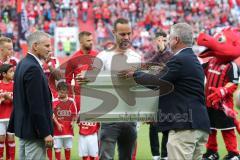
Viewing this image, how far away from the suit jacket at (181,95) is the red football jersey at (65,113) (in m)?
2.83

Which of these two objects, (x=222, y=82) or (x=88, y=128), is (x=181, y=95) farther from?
(x=222, y=82)

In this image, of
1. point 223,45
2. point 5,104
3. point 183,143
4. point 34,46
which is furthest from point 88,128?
point 183,143

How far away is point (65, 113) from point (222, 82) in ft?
8.24

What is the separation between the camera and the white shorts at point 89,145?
9602mm

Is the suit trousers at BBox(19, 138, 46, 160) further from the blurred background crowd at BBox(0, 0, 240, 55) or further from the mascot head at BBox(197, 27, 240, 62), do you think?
the blurred background crowd at BBox(0, 0, 240, 55)

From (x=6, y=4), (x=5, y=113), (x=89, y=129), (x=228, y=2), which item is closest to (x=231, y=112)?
(x=89, y=129)

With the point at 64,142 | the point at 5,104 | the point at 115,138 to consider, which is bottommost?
the point at 64,142

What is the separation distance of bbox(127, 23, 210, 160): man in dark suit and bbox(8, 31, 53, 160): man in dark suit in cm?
106

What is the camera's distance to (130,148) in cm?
772

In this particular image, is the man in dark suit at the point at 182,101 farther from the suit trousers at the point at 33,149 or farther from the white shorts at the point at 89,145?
the white shorts at the point at 89,145

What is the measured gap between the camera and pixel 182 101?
7188 mm

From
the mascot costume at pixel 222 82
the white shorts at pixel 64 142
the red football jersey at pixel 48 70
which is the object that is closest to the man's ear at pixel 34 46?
the red football jersey at pixel 48 70

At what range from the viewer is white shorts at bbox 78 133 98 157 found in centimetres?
960

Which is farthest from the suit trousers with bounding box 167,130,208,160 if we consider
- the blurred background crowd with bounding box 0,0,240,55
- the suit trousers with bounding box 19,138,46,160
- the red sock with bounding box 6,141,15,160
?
the blurred background crowd with bounding box 0,0,240,55
